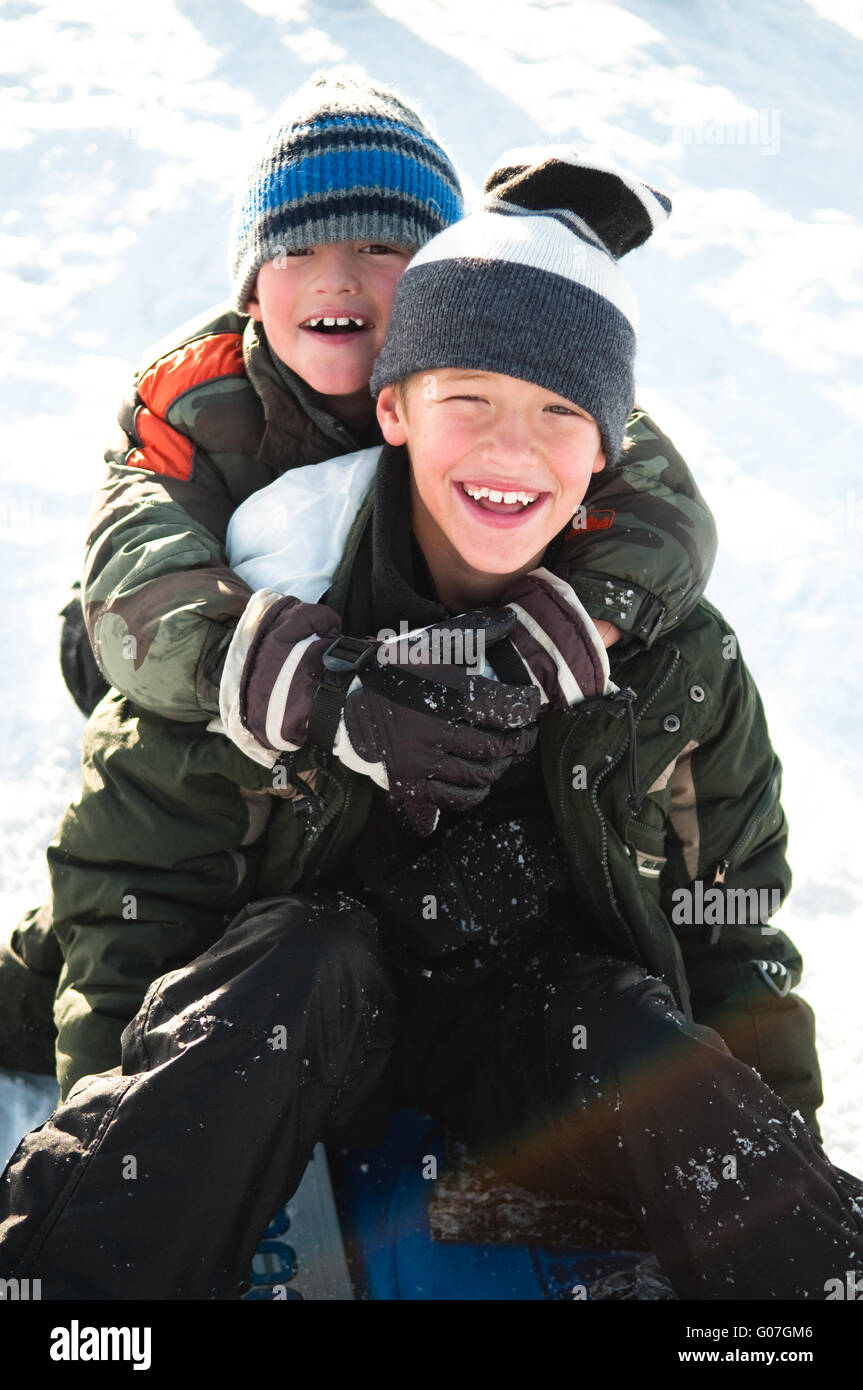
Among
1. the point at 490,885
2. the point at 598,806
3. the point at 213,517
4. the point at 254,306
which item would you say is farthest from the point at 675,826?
the point at 254,306

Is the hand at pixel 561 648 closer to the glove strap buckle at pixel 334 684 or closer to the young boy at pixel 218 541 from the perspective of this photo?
the young boy at pixel 218 541

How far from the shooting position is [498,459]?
5.69ft

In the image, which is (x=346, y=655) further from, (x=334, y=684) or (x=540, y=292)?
(x=540, y=292)

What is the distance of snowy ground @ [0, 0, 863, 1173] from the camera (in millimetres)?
2975

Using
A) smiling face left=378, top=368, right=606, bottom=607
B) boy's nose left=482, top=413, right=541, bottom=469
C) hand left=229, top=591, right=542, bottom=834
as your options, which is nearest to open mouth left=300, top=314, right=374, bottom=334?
smiling face left=378, top=368, right=606, bottom=607

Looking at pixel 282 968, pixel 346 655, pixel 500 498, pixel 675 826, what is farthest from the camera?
pixel 675 826

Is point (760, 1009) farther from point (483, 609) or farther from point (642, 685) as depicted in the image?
point (483, 609)

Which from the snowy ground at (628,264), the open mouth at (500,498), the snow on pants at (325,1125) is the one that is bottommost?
the snow on pants at (325,1125)

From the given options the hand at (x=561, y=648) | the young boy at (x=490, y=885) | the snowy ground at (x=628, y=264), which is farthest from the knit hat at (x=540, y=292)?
the snowy ground at (x=628, y=264)

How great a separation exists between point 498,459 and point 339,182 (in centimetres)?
62

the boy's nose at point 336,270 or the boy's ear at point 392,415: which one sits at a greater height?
the boy's nose at point 336,270

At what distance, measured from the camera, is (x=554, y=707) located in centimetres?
178

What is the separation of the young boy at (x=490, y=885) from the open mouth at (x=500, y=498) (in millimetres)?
11

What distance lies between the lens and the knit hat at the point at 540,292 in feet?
5.69
